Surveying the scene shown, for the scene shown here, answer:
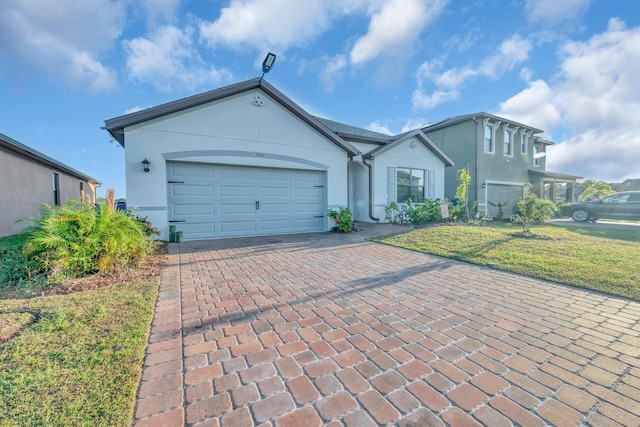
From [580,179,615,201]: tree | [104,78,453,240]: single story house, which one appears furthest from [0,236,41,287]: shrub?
[580,179,615,201]: tree

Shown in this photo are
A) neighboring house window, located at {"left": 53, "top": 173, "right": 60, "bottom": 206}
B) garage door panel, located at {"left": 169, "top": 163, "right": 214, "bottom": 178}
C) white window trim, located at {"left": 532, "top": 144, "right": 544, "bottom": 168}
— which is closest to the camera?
garage door panel, located at {"left": 169, "top": 163, "right": 214, "bottom": 178}

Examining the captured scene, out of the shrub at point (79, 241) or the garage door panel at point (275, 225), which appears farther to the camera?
the garage door panel at point (275, 225)

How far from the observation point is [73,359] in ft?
6.88

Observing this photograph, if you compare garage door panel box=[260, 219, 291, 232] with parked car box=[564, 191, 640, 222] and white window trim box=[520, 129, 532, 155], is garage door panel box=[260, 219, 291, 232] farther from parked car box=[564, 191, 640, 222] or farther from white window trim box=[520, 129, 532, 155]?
white window trim box=[520, 129, 532, 155]

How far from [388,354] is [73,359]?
2.61 m

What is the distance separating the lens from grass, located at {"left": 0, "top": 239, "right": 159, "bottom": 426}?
62.0 inches

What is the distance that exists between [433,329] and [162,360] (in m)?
2.56

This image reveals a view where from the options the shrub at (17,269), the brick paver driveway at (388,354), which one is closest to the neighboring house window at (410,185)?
the brick paver driveway at (388,354)

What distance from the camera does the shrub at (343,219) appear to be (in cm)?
943

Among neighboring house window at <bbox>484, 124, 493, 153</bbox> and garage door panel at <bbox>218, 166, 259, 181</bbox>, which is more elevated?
neighboring house window at <bbox>484, 124, 493, 153</bbox>

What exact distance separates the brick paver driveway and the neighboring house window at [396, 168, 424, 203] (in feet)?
28.1

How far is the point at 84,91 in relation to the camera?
994 cm

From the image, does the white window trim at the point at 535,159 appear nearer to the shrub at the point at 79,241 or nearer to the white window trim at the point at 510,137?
the white window trim at the point at 510,137

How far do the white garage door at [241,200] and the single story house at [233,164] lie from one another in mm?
30
